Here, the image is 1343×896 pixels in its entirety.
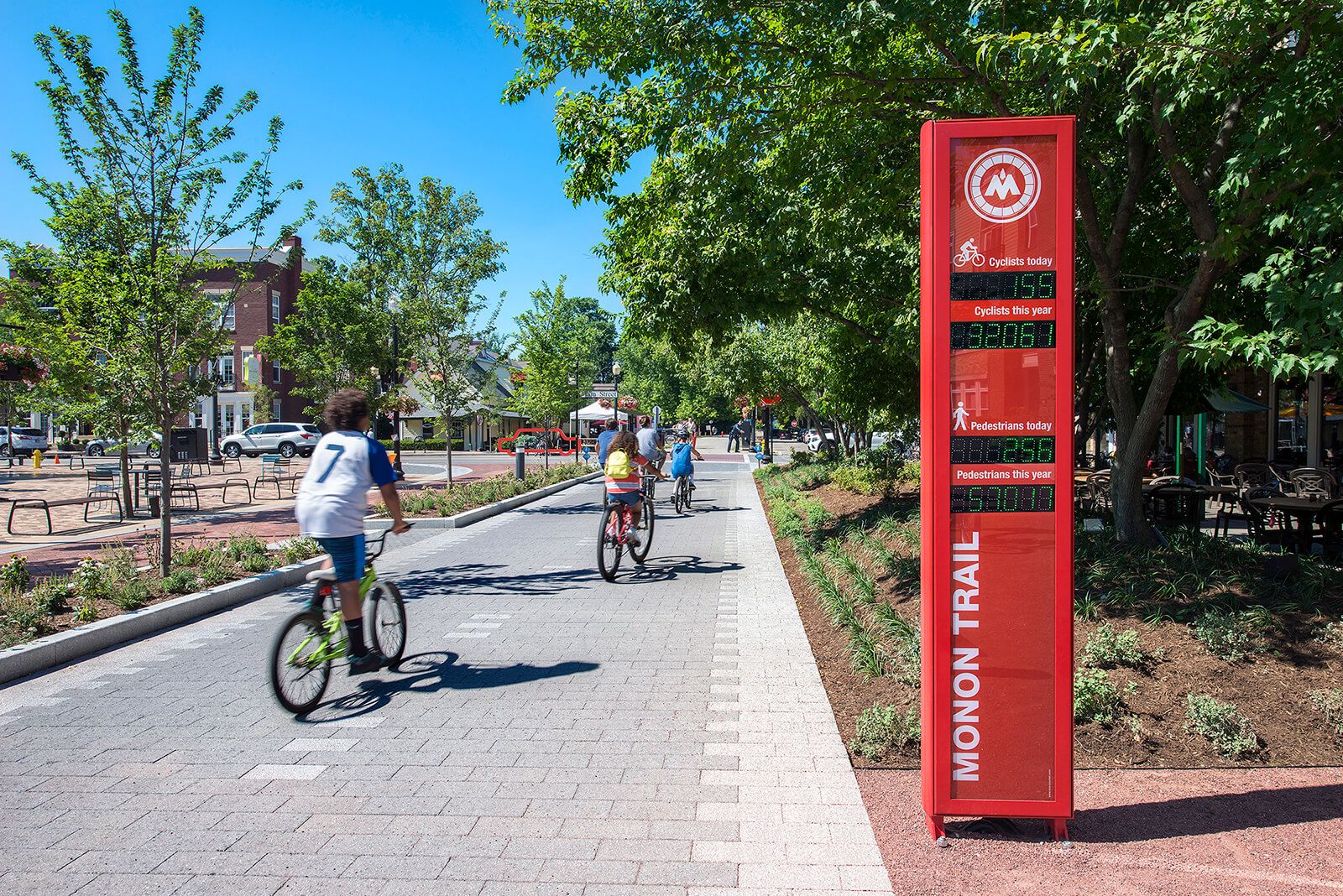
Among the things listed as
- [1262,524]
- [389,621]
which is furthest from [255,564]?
[1262,524]

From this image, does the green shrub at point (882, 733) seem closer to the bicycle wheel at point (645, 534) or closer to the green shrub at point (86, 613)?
the bicycle wheel at point (645, 534)

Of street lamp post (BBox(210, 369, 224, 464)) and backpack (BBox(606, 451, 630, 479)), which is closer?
backpack (BBox(606, 451, 630, 479))

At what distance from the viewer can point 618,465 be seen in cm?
926

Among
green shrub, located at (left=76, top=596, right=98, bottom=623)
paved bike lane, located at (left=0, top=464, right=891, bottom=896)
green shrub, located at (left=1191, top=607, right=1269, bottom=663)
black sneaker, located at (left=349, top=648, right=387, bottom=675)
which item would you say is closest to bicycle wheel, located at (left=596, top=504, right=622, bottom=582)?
paved bike lane, located at (left=0, top=464, right=891, bottom=896)

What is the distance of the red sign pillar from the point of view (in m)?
3.36

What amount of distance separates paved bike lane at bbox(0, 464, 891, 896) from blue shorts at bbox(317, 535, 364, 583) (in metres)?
0.82

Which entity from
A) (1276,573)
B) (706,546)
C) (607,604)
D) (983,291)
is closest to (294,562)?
(607,604)

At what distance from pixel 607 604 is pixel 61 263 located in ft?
24.5

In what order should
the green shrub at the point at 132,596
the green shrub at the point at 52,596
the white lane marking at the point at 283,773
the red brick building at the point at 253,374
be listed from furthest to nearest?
1. the red brick building at the point at 253,374
2. the green shrub at the point at 132,596
3. the green shrub at the point at 52,596
4. the white lane marking at the point at 283,773

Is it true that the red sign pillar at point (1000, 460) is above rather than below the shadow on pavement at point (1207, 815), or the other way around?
above

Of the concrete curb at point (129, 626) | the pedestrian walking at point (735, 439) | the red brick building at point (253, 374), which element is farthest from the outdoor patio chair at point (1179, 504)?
the red brick building at point (253, 374)

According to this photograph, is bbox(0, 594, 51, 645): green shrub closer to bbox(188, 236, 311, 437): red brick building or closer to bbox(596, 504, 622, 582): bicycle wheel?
bbox(596, 504, 622, 582): bicycle wheel

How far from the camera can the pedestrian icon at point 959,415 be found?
3.40 metres

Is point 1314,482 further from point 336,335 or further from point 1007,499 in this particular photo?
point 336,335
